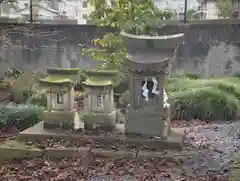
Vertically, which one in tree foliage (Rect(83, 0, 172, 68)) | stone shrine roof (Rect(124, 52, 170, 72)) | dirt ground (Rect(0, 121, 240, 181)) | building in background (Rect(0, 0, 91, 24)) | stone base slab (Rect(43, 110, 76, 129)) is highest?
building in background (Rect(0, 0, 91, 24))

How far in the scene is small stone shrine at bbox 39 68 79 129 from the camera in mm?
5461

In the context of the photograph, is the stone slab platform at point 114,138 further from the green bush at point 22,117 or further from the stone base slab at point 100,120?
the green bush at point 22,117

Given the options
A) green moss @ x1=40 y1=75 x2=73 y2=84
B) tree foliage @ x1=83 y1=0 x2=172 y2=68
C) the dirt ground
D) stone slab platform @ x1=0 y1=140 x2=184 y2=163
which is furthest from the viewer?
tree foliage @ x1=83 y1=0 x2=172 y2=68

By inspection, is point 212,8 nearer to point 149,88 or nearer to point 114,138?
point 149,88

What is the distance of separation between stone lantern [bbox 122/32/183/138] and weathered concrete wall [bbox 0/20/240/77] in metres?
3.87

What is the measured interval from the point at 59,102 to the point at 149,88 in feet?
4.25

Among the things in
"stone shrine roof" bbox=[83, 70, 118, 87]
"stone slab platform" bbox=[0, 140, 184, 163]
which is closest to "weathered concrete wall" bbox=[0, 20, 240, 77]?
"stone shrine roof" bbox=[83, 70, 118, 87]

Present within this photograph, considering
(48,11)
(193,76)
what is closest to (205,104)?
(193,76)

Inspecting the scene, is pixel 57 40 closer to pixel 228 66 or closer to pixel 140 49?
pixel 228 66

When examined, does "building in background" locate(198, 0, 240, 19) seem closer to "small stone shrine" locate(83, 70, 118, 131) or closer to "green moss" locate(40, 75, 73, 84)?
"small stone shrine" locate(83, 70, 118, 131)

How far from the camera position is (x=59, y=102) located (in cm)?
552

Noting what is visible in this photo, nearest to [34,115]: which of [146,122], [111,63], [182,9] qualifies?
[111,63]

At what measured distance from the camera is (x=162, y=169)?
4.58 metres

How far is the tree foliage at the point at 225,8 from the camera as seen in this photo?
30.2 feet
